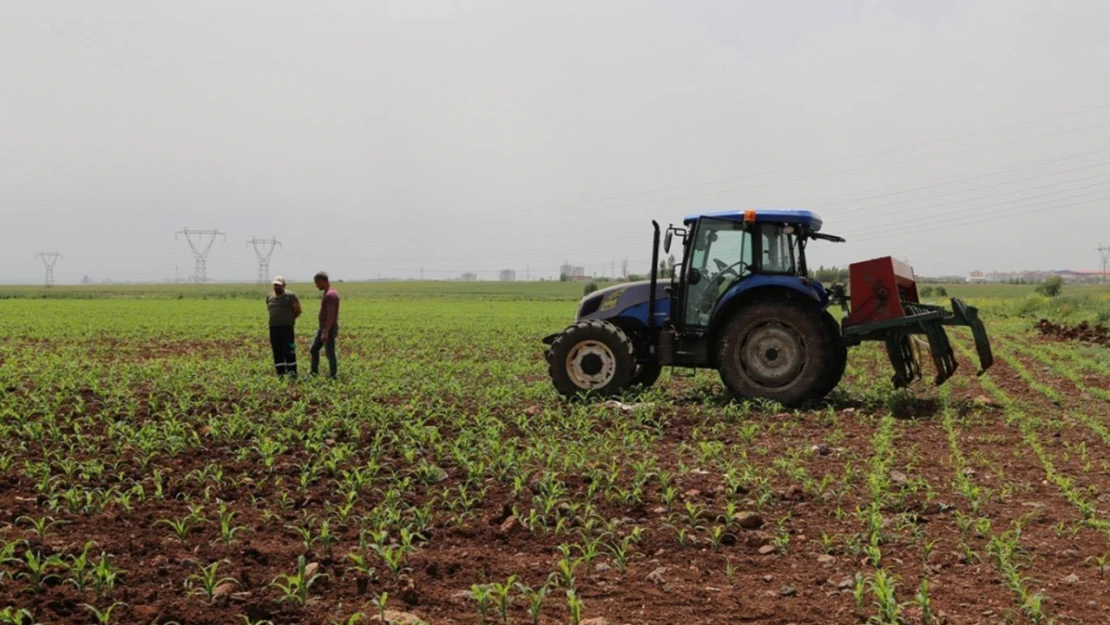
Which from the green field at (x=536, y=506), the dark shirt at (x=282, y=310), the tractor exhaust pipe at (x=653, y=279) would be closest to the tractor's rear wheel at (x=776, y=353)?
the green field at (x=536, y=506)

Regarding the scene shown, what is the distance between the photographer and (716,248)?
37.3 feet

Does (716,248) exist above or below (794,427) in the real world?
above

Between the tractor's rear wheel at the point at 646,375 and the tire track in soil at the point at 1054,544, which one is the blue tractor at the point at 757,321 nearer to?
the tractor's rear wheel at the point at 646,375

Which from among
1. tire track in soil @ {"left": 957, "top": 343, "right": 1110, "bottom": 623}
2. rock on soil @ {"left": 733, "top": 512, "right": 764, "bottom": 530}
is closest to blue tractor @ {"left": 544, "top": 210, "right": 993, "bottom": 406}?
tire track in soil @ {"left": 957, "top": 343, "right": 1110, "bottom": 623}

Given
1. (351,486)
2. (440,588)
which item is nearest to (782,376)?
(351,486)

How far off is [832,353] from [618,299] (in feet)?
9.01

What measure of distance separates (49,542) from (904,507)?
5.30m

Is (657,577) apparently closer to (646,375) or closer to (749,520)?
(749,520)

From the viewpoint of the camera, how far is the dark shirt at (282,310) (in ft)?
44.1

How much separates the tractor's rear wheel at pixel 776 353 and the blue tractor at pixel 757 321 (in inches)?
0.5

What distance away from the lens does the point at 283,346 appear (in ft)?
44.9

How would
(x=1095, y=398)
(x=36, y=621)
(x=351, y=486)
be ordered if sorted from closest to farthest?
(x=36, y=621) → (x=351, y=486) → (x=1095, y=398)

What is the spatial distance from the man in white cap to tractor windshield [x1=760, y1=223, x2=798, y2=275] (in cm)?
646

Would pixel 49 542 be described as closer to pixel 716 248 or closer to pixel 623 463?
pixel 623 463
